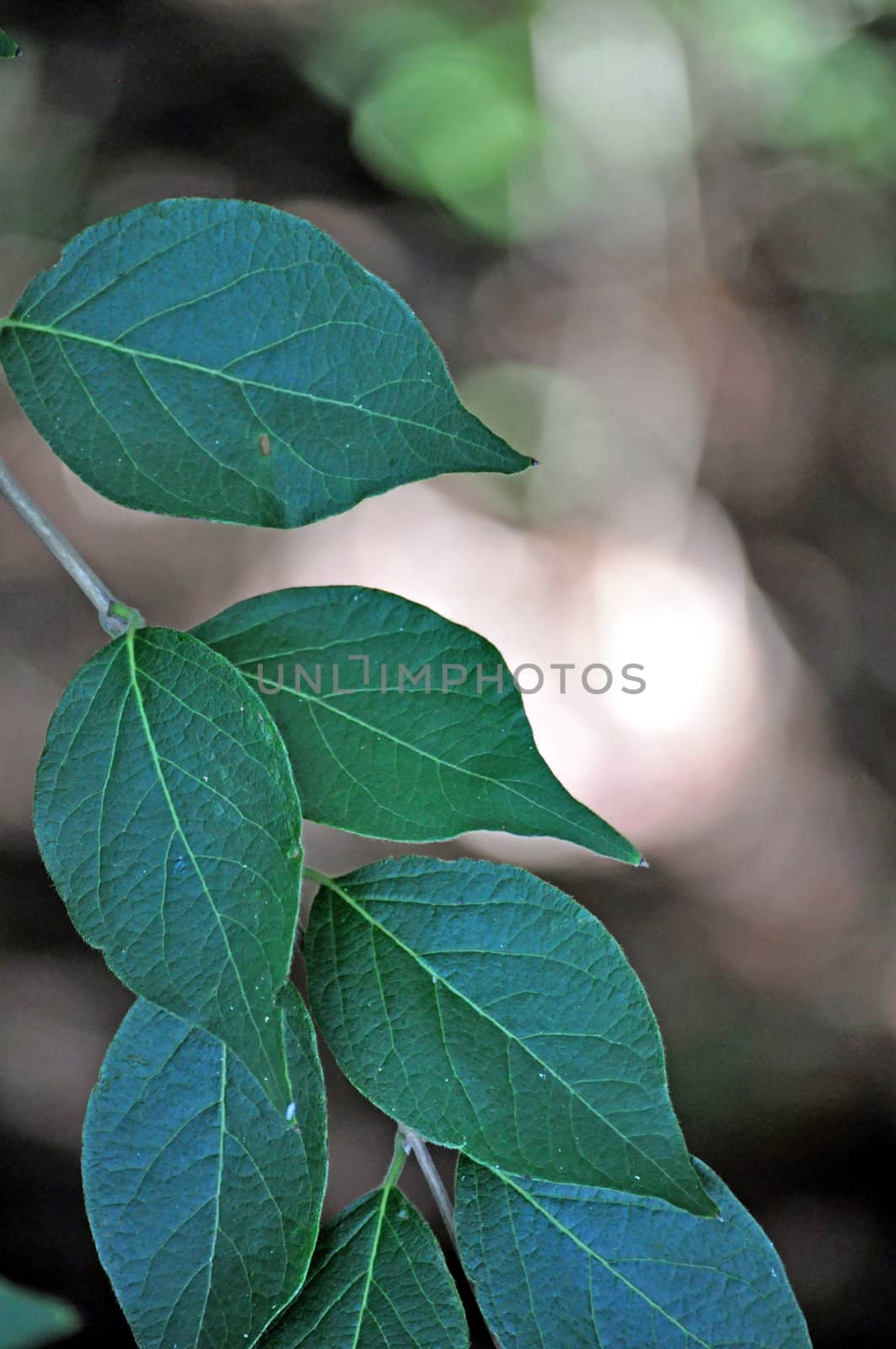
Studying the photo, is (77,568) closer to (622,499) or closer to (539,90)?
(622,499)

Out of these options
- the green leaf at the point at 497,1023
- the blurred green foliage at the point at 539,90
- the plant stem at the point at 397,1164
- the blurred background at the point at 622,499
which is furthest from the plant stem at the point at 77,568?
the blurred green foliage at the point at 539,90

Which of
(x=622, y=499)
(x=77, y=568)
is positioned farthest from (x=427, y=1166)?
(x=622, y=499)

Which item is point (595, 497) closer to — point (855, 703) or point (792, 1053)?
point (855, 703)

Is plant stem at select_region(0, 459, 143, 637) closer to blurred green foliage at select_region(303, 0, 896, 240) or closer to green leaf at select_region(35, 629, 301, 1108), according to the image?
green leaf at select_region(35, 629, 301, 1108)

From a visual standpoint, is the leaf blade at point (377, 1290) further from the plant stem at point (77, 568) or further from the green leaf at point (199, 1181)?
the plant stem at point (77, 568)

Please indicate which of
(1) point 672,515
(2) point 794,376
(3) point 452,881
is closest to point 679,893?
(1) point 672,515
